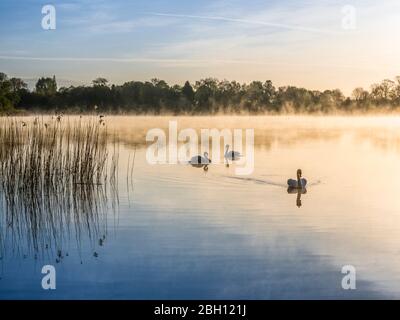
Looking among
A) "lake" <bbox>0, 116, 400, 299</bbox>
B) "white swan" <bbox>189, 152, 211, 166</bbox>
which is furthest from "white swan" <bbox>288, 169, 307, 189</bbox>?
"white swan" <bbox>189, 152, 211, 166</bbox>

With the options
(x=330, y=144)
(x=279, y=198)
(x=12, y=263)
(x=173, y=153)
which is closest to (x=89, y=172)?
(x=279, y=198)

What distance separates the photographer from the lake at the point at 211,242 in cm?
625

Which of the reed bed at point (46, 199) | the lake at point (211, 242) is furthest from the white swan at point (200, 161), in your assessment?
the reed bed at point (46, 199)

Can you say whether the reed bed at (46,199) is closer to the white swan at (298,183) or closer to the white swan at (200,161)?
the white swan at (200,161)

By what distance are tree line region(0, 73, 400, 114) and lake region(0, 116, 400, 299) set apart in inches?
392

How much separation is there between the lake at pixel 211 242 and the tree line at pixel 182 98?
995 centimetres

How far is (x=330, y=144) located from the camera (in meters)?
21.4

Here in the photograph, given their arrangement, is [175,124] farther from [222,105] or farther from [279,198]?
[279,198]

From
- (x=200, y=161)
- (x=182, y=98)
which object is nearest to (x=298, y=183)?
(x=200, y=161)

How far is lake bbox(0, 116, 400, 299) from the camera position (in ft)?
20.5

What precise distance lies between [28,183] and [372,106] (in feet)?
75.6

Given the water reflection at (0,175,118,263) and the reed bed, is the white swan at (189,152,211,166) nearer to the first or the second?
the reed bed

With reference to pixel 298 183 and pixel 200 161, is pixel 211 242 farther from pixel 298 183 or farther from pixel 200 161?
pixel 200 161

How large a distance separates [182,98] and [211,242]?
19.7 metres
